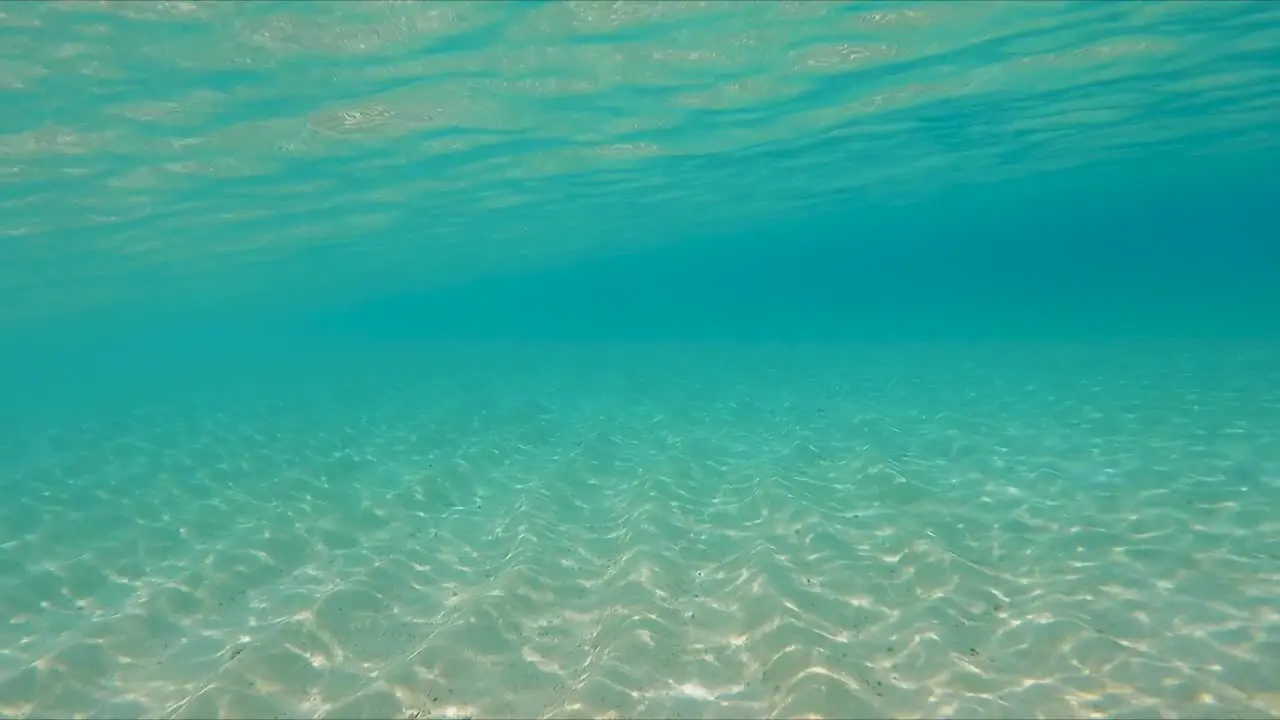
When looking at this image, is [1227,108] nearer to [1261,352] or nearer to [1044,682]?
[1261,352]

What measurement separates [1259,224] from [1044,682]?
160582mm

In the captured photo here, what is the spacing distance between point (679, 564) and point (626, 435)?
23.6 ft

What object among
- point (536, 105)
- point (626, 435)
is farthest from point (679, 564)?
point (536, 105)

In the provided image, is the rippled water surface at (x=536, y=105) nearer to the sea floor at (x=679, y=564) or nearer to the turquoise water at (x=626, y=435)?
the turquoise water at (x=626, y=435)

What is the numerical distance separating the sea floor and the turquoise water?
6 centimetres

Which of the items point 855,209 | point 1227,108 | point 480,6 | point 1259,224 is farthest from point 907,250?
point 480,6

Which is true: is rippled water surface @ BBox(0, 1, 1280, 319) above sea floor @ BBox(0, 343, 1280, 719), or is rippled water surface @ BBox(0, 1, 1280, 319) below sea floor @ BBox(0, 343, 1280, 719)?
above

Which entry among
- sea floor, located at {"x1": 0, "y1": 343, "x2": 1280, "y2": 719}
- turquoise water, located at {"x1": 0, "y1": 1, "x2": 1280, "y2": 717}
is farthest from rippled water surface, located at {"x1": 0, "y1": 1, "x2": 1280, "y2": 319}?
sea floor, located at {"x1": 0, "y1": 343, "x2": 1280, "y2": 719}

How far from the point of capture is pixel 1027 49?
16062 mm

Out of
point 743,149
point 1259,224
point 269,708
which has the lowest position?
point 1259,224

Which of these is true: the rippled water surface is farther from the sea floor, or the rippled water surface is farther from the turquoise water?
the sea floor

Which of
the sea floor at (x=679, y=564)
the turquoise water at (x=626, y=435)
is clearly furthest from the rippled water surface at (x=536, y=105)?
the sea floor at (x=679, y=564)

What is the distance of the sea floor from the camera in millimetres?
6316

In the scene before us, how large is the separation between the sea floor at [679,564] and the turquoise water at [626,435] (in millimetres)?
58
